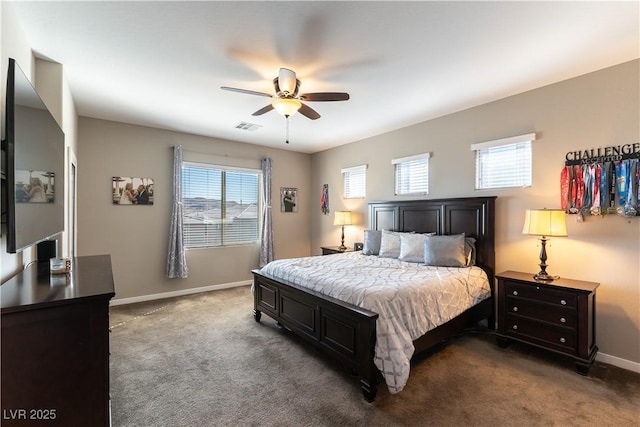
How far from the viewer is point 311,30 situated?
2.22 m

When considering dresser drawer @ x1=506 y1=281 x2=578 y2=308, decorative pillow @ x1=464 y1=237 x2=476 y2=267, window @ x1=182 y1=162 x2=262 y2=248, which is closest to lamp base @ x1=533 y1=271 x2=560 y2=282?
dresser drawer @ x1=506 y1=281 x2=578 y2=308

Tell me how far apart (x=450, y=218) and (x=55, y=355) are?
400 centimetres

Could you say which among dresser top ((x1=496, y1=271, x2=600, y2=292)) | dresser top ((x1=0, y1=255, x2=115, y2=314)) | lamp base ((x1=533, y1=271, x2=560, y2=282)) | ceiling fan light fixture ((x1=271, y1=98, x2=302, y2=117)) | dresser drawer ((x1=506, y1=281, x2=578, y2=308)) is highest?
ceiling fan light fixture ((x1=271, y1=98, x2=302, y2=117))

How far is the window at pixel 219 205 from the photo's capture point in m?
5.20

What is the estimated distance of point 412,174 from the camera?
4652 mm

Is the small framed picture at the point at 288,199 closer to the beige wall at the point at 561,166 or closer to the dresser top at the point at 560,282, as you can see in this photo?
the beige wall at the point at 561,166

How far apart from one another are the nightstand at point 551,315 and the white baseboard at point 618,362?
0.16 meters

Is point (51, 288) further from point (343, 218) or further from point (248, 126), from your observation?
point (343, 218)

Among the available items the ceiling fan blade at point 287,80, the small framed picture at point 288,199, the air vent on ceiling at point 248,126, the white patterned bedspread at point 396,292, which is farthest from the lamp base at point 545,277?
the small framed picture at point 288,199

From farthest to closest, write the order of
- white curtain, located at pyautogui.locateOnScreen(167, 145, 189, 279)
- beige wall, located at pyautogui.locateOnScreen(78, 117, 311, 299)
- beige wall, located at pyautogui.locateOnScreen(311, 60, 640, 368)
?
white curtain, located at pyautogui.locateOnScreen(167, 145, 189, 279) → beige wall, located at pyautogui.locateOnScreen(78, 117, 311, 299) → beige wall, located at pyautogui.locateOnScreen(311, 60, 640, 368)

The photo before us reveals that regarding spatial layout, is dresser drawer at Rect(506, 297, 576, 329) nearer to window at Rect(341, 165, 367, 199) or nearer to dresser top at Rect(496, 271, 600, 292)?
dresser top at Rect(496, 271, 600, 292)

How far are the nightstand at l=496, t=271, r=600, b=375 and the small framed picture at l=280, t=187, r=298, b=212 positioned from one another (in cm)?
421

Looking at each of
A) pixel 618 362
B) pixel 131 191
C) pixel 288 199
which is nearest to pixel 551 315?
pixel 618 362

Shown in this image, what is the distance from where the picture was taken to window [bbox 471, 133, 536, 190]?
3402 mm
